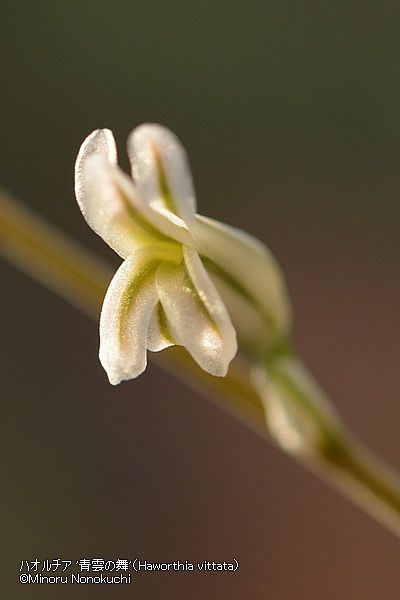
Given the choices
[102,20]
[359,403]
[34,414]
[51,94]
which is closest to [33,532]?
[34,414]

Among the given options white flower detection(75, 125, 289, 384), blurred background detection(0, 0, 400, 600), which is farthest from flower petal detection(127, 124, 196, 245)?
blurred background detection(0, 0, 400, 600)

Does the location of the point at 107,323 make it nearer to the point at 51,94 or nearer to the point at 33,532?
the point at 33,532

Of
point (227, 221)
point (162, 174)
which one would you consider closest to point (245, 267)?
point (162, 174)

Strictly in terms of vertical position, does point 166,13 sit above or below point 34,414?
above

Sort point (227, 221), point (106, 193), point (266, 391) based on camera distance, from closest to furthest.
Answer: point (106, 193)
point (266, 391)
point (227, 221)

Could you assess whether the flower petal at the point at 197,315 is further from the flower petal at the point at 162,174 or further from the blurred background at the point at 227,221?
the blurred background at the point at 227,221

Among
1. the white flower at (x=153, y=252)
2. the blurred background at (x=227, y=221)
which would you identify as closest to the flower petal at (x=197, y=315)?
the white flower at (x=153, y=252)

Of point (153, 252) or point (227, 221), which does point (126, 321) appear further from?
point (227, 221)
